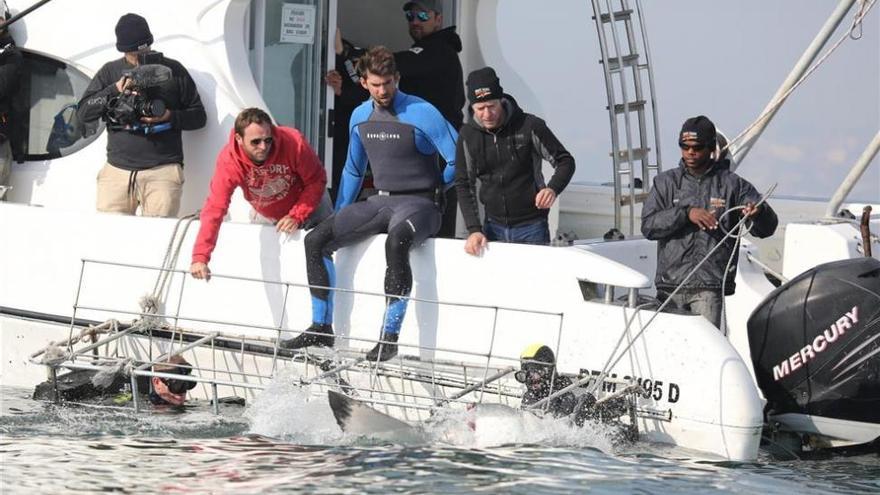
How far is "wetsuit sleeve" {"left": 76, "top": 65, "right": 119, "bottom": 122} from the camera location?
7574mm

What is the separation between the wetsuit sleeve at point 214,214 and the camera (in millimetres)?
6750

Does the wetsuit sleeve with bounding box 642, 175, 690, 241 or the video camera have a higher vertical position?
the video camera

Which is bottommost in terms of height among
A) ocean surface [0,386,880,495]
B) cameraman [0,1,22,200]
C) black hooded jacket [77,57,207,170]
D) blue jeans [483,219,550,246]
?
ocean surface [0,386,880,495]

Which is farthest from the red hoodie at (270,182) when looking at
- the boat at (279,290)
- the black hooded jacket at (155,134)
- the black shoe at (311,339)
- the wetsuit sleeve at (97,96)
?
the wetsuit sleeve at (97,96)

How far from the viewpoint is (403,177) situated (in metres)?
6.82

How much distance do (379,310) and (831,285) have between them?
6.53 feet

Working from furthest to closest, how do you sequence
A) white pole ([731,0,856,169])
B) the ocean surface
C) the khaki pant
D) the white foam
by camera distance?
the khaki pant
white pole ([731,0,856,169])
the white foam
the ocean surface

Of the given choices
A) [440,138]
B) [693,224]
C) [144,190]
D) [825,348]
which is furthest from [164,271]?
[825,348]

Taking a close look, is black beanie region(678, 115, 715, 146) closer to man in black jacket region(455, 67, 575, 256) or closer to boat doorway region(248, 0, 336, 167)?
man in black jacket region(455, 67, 575, 256)

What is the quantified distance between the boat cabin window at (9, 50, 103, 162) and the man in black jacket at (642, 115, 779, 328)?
3317mm

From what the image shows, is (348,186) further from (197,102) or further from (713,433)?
(713,433)

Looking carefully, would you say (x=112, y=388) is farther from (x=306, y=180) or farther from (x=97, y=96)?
(x=97, y=96)

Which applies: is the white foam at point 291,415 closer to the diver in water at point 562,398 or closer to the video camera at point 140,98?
the diver in water at point 562,398

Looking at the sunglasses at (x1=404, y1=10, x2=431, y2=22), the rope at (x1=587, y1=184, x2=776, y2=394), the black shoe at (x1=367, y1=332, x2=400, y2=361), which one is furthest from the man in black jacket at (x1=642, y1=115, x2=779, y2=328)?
the sunglasses at (x1=404, y1=10, x2=431, y2=22)
